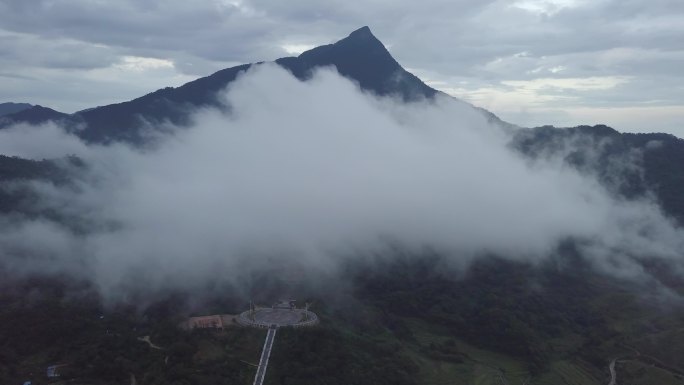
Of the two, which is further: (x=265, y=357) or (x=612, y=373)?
(x=612, y=373)

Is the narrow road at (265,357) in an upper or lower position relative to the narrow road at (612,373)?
upper

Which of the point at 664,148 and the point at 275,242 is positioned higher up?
the point at 664,148

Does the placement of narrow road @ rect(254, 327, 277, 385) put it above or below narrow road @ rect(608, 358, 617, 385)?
above

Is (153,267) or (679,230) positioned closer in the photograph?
(153,267)

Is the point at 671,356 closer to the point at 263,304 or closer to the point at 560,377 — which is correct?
the point at 560,377

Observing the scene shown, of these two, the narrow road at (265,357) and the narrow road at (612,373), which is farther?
the narrow road at (612,373)

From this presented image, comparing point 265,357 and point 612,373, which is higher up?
point 265,357

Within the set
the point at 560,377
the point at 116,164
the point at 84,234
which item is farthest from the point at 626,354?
the point at 116,164

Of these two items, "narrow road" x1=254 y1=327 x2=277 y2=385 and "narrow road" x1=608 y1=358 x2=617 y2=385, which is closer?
"narrow road" x1=254 y1=327 x2=277 y2=385
